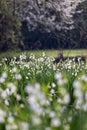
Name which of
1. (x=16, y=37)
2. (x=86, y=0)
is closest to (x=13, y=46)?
(x=16, y=37)

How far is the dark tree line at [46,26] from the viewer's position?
26750 millimetres

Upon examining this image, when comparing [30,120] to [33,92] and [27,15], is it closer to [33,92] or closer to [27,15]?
[33,92]

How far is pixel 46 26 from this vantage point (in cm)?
2872

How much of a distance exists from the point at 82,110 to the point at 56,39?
2559 centimetres

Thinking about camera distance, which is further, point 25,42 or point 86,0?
point 86,0

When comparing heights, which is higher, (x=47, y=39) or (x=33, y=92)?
(x=33, y=92)

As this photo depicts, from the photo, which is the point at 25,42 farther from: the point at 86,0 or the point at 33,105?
the point at 33,105

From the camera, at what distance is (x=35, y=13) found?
2847 cm

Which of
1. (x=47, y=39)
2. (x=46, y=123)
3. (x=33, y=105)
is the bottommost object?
(x=47, y=39)

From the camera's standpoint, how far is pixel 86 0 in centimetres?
3178

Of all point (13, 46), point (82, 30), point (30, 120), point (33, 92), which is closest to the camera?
point (33, 92)

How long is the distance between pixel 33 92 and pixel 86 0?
29.9 m

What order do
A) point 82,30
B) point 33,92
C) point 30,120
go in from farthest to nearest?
point 82,30, point 30,120, point 33,92

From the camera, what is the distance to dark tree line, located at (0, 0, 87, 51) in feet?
87.8
